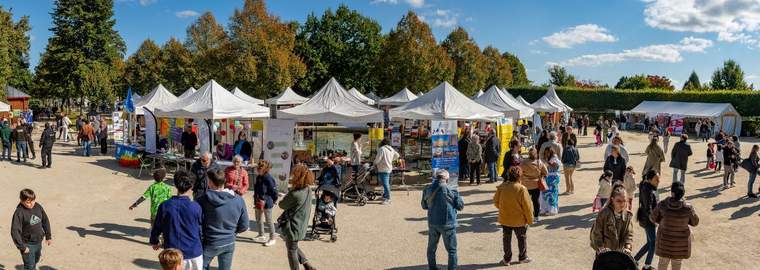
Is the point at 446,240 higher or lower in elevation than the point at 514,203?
lower

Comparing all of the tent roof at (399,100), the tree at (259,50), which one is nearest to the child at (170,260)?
the tent roof at (399,100)

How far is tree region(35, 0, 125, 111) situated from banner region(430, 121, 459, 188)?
121 feet

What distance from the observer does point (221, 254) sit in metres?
5.38

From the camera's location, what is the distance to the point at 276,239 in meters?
8.91

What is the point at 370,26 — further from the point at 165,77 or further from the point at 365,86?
the point at 165,77

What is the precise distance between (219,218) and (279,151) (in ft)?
26.9

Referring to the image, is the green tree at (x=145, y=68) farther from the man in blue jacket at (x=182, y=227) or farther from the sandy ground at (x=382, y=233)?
the man in blue jacket at (x=182, y=227)

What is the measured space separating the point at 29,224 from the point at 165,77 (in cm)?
4382

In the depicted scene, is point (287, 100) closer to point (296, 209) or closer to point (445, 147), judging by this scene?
point (445, 147)

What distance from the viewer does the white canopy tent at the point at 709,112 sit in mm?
35406

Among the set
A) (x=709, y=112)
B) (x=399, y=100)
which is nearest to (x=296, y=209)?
(x=399, y=100)

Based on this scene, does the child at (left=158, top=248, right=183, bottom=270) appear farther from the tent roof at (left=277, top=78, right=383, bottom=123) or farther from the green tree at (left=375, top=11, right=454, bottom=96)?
the green tree at (left=375, top=11, right=454, bottom=96)

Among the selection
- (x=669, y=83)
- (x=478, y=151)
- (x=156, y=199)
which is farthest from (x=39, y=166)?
(x=669, y=83)

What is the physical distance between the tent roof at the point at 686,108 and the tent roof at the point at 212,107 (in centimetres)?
3140
